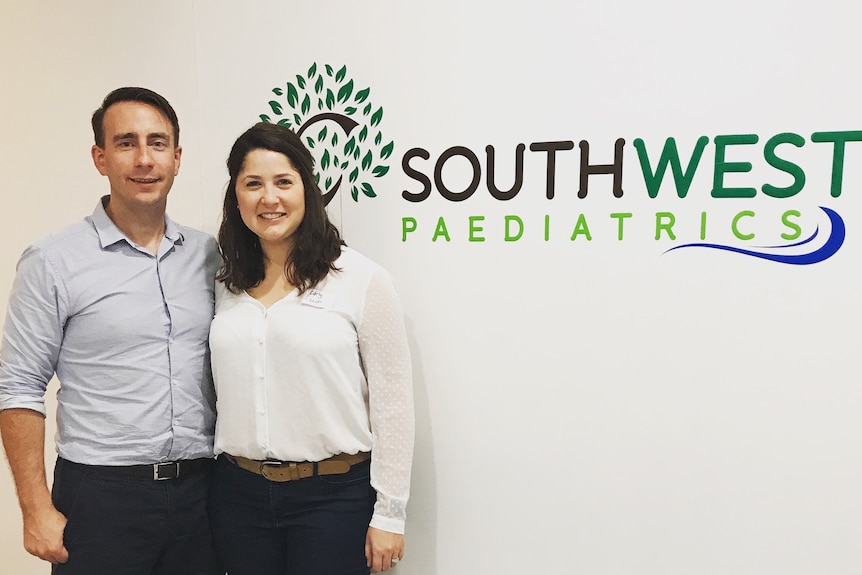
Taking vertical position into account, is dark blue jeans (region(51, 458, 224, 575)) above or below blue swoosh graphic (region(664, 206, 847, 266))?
below

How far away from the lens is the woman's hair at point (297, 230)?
157 centimetres

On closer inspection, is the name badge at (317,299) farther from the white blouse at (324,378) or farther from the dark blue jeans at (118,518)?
the dark blue jeans at (118,518)

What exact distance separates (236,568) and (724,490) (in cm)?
130

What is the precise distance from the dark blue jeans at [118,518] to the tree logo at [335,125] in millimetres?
943

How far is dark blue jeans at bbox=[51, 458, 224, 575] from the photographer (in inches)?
60.7

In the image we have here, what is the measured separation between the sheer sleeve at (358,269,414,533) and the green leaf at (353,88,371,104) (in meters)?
0.59

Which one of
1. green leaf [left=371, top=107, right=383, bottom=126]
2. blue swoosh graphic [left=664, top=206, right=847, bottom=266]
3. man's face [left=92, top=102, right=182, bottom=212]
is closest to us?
blue swoosh graphic [left=664, top=206, right=847, bottom=266]

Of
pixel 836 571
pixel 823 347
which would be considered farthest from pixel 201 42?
pixel 836 571

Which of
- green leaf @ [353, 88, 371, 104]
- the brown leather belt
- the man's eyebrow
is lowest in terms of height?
the brown leather belt

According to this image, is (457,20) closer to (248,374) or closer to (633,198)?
(633,198)

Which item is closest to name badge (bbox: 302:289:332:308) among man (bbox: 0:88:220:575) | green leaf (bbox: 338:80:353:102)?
man (bbox: 0:88:220:575)

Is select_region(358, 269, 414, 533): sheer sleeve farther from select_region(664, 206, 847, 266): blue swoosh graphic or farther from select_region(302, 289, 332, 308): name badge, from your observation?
select_region(664, 206, 847, 266): blue swoosh graphic

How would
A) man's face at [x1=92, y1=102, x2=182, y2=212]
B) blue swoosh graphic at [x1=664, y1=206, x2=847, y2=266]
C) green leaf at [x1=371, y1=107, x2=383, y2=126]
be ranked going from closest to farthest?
1. blue swoosh graphic at [x1=664, y1=206, x2=847, y2=266]
2. man's face at [x1=92, y1=102, x2=182, y2=212]
3. green leaf at [x1=371, y1=107, x2=383, y2=126]

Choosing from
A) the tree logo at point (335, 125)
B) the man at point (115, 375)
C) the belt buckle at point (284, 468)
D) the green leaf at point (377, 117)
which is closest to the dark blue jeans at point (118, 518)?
the man at point (115, 375)
